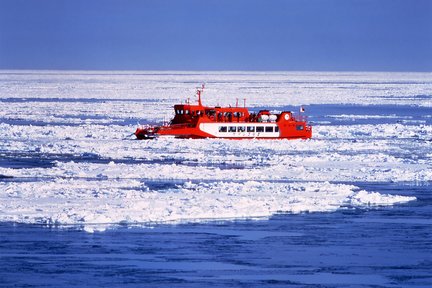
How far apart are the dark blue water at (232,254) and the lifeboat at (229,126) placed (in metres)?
15.7

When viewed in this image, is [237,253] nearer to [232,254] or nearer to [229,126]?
[232,254]

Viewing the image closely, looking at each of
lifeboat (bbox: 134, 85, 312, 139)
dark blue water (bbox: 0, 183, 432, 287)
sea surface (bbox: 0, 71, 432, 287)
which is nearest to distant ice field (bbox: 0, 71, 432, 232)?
sea surface (bbox: 0, 71, 432, 287)

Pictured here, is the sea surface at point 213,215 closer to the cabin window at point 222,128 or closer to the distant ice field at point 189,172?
the distant ice field at point 189,172

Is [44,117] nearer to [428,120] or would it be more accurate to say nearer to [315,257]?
[428,120]

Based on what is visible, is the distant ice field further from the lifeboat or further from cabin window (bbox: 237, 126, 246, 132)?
cabin window (bbox: 237, 126, 246, 132)

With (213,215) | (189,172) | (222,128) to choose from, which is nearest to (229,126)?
(222,128)

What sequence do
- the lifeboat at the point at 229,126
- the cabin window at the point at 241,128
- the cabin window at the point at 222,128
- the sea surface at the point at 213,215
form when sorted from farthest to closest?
the cabin window at the point at 241,128, the cabin window at the point at 222,128, the lifeboat at the point at 229,126, the sea surface at the point at 213,215

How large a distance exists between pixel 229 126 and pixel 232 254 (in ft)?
60.9

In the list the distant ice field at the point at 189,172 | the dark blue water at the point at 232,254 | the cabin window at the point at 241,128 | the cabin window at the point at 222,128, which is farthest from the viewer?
the cabin window at the point at 241,128

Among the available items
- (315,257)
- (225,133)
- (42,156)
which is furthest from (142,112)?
(315,257)

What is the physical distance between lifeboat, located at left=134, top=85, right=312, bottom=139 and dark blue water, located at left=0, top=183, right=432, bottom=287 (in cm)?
1571

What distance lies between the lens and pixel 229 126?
1230 inches

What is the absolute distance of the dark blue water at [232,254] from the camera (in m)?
11.5

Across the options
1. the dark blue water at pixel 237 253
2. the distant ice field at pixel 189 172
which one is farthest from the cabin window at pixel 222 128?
the dark blue water at pixel 237 253
